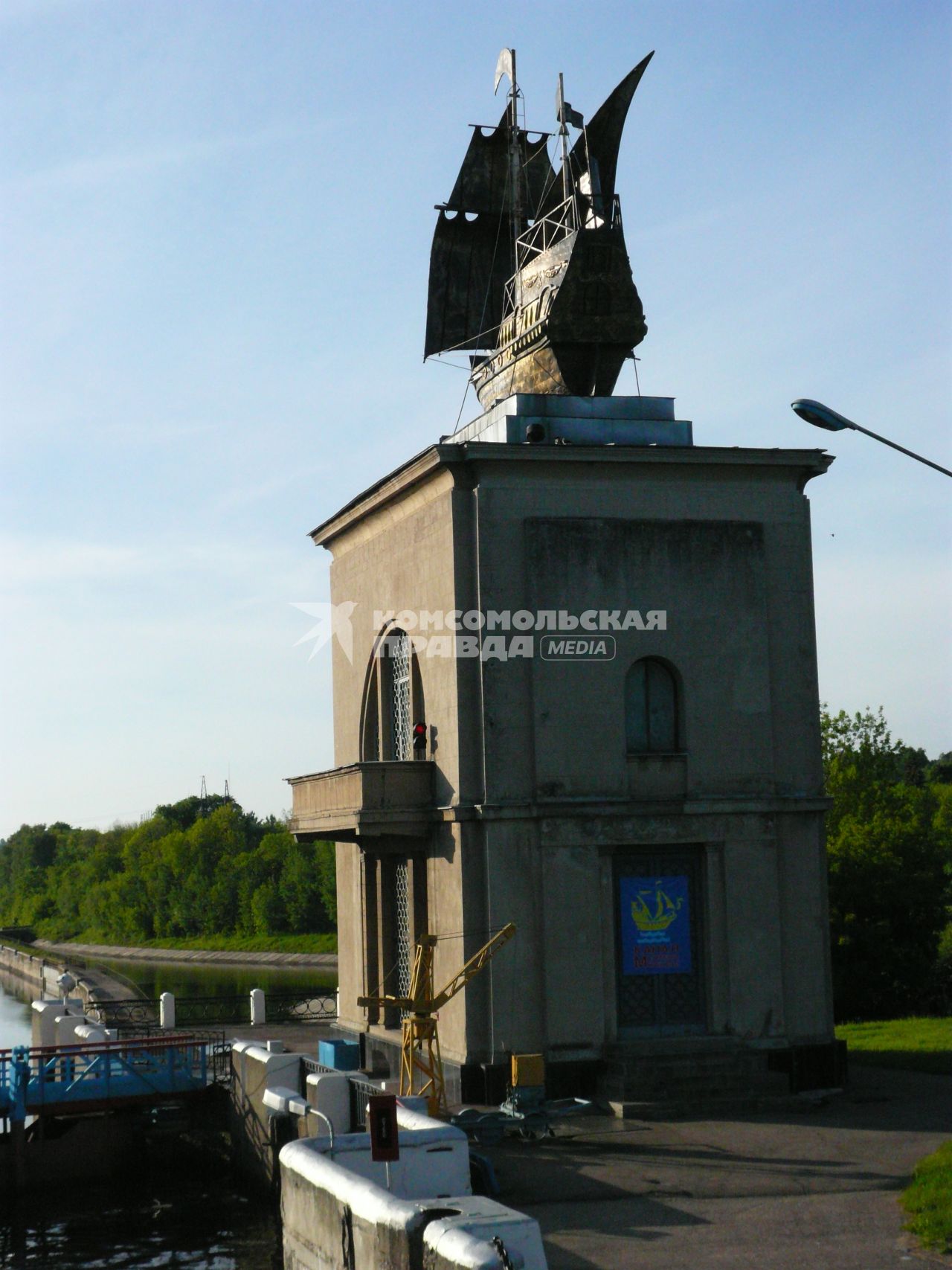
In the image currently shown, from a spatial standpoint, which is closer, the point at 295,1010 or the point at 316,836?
the point at 316,836

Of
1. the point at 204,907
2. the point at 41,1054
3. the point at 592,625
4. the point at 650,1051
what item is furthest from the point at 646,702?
the point at 204,907

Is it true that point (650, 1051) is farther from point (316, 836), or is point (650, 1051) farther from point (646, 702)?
point (316, 836)

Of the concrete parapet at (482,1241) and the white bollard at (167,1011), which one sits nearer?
the concrete parapet at (482,1241)

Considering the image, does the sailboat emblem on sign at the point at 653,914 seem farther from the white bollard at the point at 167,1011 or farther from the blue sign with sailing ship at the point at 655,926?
the white bollard at the point at 167,1011

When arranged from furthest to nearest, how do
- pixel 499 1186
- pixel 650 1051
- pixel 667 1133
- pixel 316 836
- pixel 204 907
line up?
pixel 204 907
pixel 316 836
pixel 650 1051
pixel 667 1133
pixel 499 1186

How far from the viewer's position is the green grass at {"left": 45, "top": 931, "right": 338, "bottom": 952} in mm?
101125

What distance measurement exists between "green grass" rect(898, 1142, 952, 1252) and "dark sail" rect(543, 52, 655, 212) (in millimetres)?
21427

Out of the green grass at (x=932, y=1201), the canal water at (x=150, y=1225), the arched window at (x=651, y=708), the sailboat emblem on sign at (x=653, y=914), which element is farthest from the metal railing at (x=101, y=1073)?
the green grass at (x=932, y=1201)

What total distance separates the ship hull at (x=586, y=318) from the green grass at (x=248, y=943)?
6847 cm

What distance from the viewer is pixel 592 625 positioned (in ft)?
95.7

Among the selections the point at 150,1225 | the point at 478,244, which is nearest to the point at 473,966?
the point at 150,1225

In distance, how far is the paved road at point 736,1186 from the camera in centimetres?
1788

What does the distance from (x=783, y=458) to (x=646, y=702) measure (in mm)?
5453

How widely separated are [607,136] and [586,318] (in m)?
4.93
